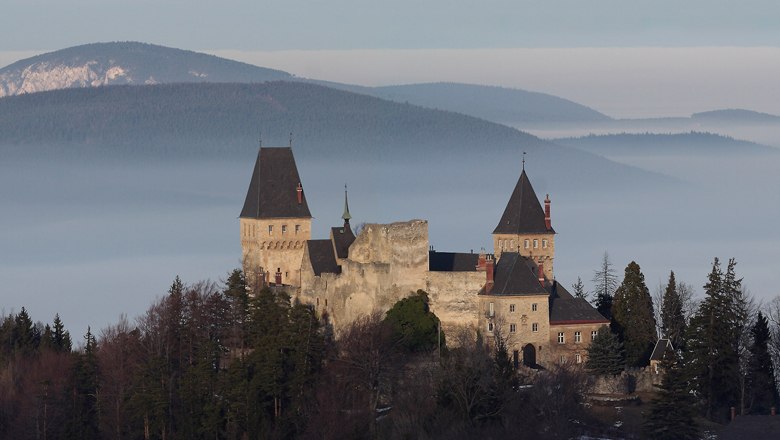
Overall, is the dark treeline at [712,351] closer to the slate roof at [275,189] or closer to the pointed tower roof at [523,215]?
the pointed tower roof at [523,215]

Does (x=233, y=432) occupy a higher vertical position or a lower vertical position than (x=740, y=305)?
lower

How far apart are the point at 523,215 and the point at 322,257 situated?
965 cm

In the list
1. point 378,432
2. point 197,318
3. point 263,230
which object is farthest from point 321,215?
point 378,432

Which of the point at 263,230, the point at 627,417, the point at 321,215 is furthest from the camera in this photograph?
the point at 321,215

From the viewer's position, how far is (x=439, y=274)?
85.4 m

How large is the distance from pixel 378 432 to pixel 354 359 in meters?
5.46

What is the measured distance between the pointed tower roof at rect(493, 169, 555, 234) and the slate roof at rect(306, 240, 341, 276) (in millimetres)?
7741

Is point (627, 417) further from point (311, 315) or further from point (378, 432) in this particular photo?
point (311, 315)

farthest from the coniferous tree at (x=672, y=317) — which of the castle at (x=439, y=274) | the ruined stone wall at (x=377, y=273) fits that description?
the ruined stone wall at (x=377, y=273)

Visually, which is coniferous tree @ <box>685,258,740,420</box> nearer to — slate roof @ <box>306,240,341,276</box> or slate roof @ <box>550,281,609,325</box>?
slate roof @ <box>550,281,609,325</box>

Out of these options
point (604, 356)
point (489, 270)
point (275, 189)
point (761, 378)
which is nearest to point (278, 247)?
point (275, 189)

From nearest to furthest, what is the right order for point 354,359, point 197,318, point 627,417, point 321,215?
point 627,417
point 354,359
point 197,318
point 321,215

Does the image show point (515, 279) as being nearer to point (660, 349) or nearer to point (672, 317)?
point (660, 349)

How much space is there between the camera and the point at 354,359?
80.8m
